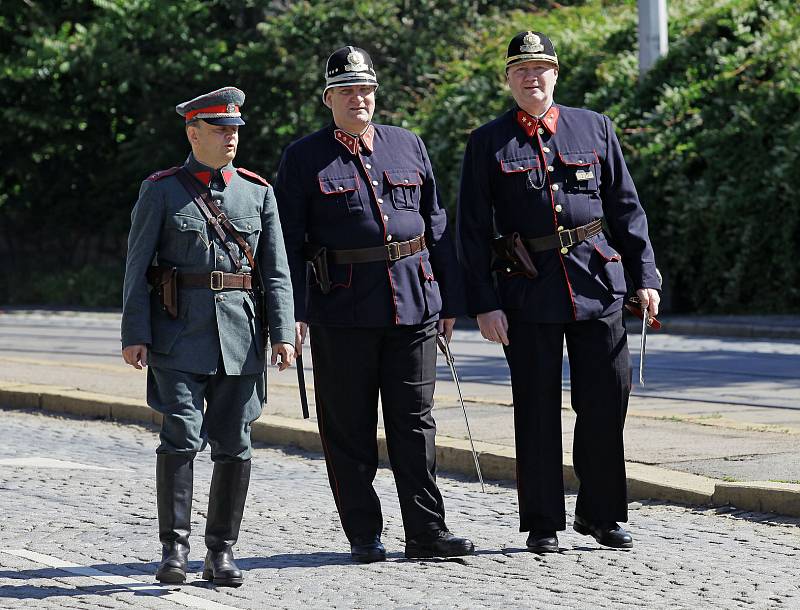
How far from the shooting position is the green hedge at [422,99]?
19500mm

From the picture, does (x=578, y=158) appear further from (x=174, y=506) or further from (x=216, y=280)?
(x=174, y=506)

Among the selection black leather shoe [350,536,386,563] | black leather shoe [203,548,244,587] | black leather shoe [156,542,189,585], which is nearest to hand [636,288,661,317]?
black leather shoe [350,536,386,563]

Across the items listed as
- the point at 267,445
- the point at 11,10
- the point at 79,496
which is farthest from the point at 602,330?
the point at 11,10

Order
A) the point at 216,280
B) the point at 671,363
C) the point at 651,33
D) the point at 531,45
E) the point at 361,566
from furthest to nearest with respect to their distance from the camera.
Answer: the point at 651,33 → the point at 671,363 → the point at 531,45 → the point at 361,566 → the point at 216,280

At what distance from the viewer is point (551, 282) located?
19.9 ft

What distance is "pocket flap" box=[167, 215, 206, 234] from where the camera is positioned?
564cm

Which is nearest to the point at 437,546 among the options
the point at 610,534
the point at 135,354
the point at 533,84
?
the point at 610,534

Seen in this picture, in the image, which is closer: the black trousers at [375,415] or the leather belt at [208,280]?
the leather belt at [208,280]

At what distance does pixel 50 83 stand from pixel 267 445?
23308 mm

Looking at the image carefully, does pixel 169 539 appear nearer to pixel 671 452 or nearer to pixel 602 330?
pixel 602 330

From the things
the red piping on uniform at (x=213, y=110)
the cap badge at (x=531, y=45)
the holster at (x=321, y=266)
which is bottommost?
the holster at (x=321, y=266)

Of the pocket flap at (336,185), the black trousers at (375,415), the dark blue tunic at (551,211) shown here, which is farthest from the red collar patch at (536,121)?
the black trousers at (375,415)

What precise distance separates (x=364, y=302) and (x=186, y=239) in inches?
29.7

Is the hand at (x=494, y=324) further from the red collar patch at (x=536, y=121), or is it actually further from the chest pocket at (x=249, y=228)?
the chest pocket at (x=249, y=228)
